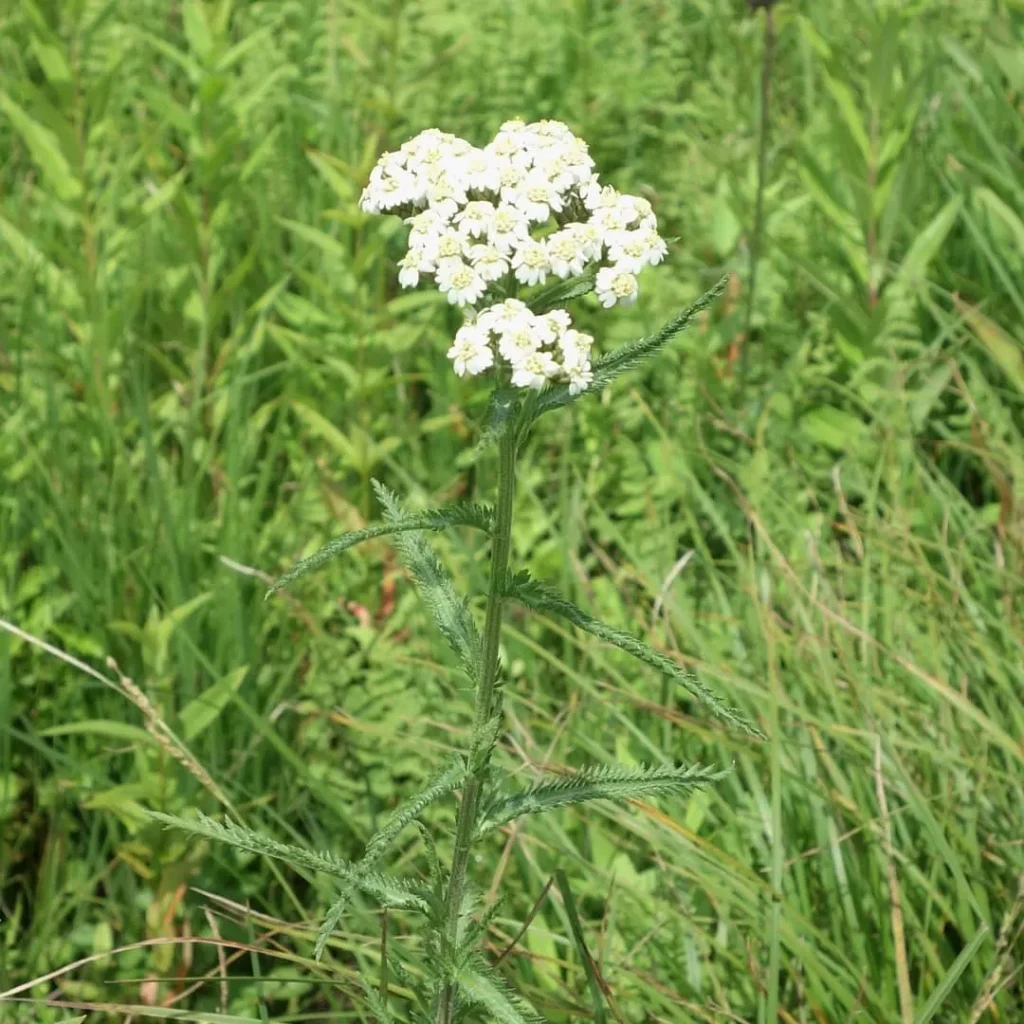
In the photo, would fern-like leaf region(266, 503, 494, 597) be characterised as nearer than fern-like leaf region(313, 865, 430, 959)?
Yes

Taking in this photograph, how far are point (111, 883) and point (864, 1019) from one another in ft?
3.75

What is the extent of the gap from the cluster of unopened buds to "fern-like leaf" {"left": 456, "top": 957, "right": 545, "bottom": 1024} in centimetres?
53

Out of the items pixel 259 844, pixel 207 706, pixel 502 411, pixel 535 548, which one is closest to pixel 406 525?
pixel 502 411

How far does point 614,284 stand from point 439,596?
34 centimetres

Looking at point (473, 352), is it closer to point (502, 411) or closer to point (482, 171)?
point (502, 411)

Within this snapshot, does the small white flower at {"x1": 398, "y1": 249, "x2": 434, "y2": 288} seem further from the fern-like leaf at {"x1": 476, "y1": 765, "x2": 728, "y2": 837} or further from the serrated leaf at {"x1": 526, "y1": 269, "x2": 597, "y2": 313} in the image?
the fern-like leaf at {"x1": 476, "y1": 765, "x2": 728, "y2": 837}

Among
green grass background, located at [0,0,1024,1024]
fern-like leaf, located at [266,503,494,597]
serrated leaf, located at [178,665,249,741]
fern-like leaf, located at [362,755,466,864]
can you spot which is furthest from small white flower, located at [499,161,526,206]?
serrated leaf, located at [178,665,249,741]

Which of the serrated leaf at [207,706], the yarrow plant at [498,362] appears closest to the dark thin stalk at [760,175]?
the serrated leaf at [207,706]

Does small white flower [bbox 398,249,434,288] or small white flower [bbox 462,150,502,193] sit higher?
small white flower [bbox 462,150,502,193]

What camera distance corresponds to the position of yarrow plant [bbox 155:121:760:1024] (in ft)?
3.58

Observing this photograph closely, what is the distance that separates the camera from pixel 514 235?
3.66ft

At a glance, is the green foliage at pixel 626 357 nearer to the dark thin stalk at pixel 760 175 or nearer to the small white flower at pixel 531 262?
the small white flower at pixel 531 262

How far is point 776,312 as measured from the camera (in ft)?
10.1

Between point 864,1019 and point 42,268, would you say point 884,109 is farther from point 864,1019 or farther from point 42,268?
point 864,1019
